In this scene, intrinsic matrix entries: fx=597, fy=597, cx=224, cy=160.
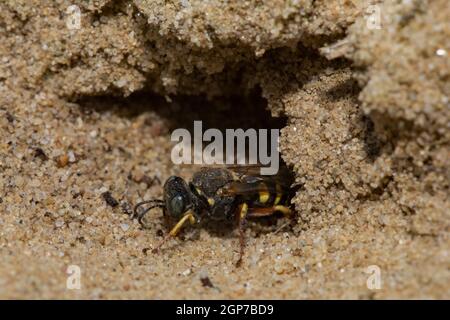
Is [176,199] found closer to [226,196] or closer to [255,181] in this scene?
[226,196]

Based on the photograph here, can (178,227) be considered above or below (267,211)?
below

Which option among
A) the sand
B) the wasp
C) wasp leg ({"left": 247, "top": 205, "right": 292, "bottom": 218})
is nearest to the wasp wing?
the wasp

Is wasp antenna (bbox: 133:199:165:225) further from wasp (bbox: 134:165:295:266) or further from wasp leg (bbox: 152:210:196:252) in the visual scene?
wasp leg (bbox: 152:210:196:252)

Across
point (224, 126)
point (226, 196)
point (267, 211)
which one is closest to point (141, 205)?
point (226, 196)

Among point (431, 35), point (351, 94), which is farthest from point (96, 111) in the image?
point (431, 35)

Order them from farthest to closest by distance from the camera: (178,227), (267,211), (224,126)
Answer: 1. (224,126)
2. (267,211)
3. (178,227)

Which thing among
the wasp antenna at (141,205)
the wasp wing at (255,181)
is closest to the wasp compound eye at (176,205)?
the wasp antenna at (141,205)

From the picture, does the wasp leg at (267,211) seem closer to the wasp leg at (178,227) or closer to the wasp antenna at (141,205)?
the wasp leg at (178,227)
